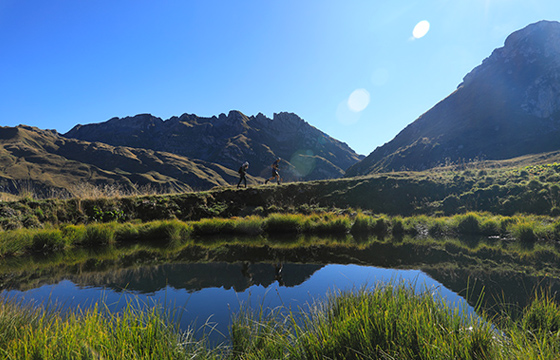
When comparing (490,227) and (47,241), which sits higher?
(47,241)

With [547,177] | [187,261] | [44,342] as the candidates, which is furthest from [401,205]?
[44,342]

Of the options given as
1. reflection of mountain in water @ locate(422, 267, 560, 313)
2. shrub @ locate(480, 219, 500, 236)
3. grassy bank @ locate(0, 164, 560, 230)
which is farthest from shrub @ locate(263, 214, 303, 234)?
shrub @ locate(480, 219, 500, 236)

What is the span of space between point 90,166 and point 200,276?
172 meters

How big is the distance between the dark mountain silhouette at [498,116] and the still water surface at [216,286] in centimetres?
8862

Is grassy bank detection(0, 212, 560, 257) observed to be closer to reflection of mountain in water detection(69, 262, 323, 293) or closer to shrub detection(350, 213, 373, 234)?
shrub detection(350, 213, 373, 234)

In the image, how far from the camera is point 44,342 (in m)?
2.38

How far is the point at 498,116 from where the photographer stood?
104938 millimetres

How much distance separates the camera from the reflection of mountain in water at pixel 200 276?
6.68 m

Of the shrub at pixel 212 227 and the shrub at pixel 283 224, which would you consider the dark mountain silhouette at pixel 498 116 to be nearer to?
the shrub at pixel 283 224

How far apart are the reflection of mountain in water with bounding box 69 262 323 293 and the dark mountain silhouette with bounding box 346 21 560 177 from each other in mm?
88987

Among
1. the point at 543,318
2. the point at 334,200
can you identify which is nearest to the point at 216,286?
the point at 543,318

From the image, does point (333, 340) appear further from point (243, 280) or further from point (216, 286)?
point (243, 280)

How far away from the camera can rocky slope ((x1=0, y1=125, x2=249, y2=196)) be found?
128 m

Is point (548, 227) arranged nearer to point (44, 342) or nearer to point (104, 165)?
point (44, 342)
